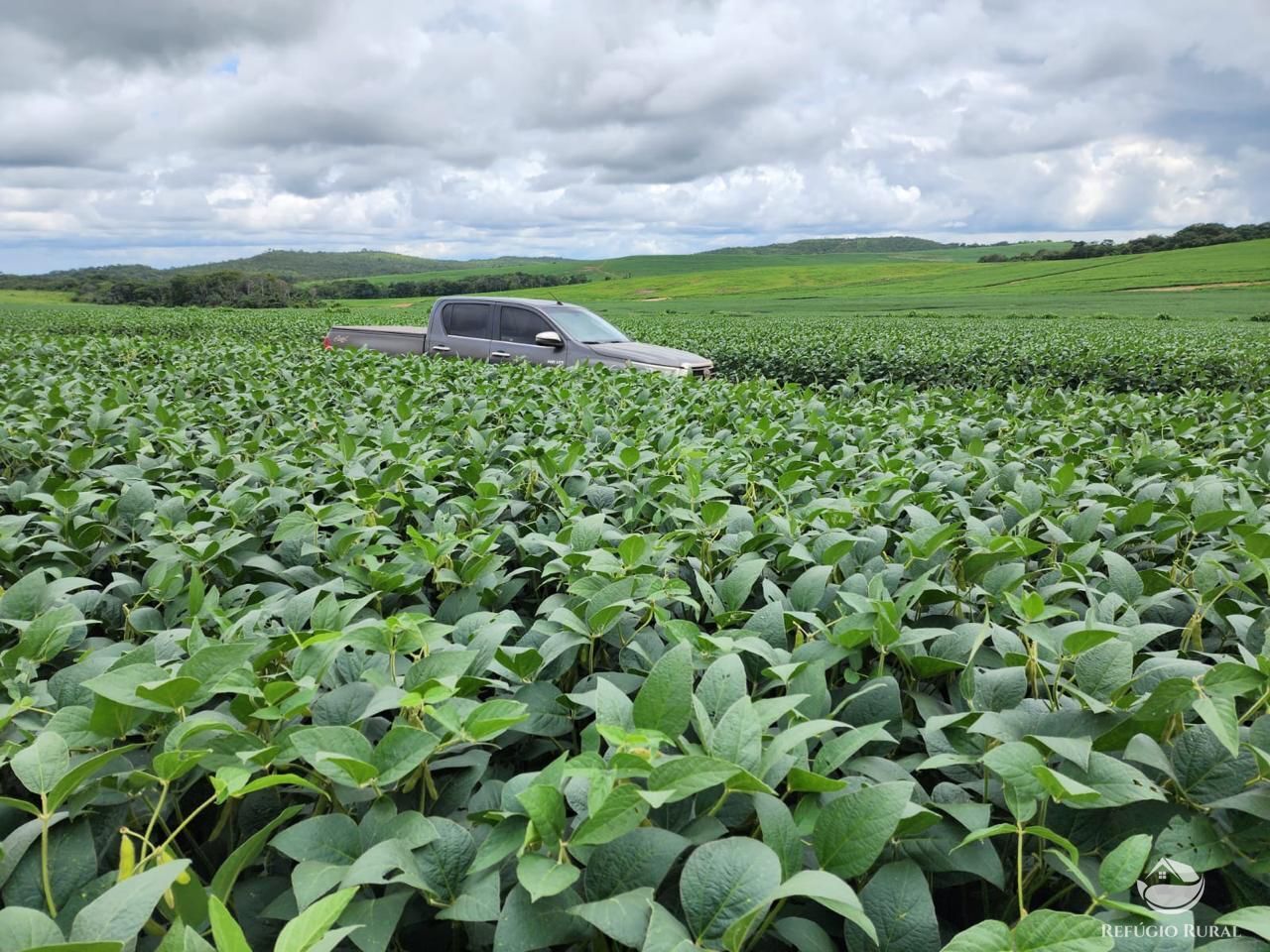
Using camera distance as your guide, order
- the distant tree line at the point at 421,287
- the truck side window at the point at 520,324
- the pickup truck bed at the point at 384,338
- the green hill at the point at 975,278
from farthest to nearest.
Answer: the distant tree line at the point at 421,287, the green hill at the point at 975,278, the pickup truck bed at the point at 384,338, the truck side window at the point at 520,324

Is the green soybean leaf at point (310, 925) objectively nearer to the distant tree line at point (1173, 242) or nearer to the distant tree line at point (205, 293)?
the distant tree line at point (205, 293)

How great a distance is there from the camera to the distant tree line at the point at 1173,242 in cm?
8919

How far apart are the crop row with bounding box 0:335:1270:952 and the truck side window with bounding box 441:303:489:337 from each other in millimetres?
9693

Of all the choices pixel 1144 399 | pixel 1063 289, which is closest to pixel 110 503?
pixel 1144 399

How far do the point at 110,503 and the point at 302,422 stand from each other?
196cm

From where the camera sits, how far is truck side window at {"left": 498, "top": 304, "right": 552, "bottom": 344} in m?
11.6

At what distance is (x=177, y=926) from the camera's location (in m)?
0.81

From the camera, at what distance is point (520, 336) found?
462 inches

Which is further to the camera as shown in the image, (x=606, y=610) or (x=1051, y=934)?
(x=606, y=610)

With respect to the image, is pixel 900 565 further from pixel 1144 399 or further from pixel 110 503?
pixel 1144 399

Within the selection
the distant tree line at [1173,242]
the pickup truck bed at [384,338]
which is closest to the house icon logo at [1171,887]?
the pickup truck bed at [384,338]

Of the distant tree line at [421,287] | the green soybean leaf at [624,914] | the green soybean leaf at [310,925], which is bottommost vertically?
the green soybean leaf at [624,914]

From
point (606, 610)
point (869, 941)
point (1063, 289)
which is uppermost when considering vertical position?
point (1063, 289)

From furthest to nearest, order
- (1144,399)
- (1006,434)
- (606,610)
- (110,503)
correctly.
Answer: (1144,399) → (1006,434) → (110,503) → (606,610)
